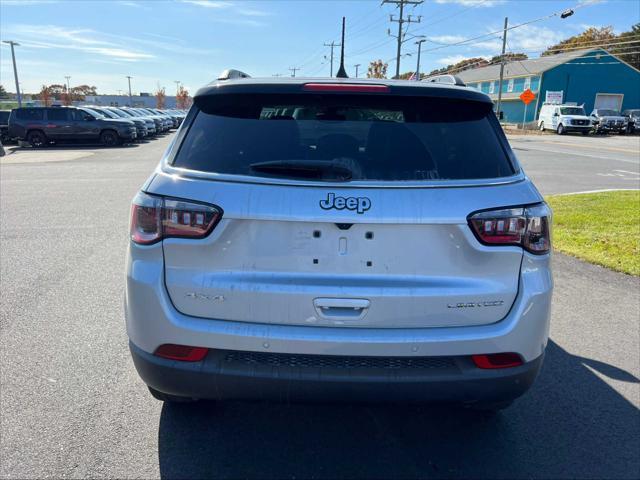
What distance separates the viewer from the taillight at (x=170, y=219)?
2.28m

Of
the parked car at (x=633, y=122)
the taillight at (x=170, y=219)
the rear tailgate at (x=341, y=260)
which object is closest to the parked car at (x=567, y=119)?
the parked car at (x=633, y=122)

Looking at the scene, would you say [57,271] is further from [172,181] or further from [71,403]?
[172,181]

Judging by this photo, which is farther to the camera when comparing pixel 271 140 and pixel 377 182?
pixel 271 140

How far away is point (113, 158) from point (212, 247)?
19.7 metres

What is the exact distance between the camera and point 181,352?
2365 millimetres

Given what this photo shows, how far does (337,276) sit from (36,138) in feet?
92.9

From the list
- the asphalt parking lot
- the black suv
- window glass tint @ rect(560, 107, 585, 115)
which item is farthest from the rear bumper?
window glass tint @ rect(560, 107, 585, 115)

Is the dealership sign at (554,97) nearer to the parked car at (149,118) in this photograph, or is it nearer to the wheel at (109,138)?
the parked car at (149,118)

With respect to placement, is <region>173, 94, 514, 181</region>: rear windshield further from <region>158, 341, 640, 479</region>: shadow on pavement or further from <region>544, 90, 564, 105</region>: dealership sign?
<region>544, 90, 564, 105</region>: dealership sign

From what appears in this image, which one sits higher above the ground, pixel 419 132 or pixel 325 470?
pixel 419 132

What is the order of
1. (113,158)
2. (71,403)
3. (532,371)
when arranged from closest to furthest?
(532,371) < (71,403) < (113,158)

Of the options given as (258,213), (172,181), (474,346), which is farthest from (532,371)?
(172,181)

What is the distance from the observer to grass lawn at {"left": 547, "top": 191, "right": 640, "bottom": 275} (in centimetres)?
641

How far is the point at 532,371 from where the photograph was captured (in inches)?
97.0
